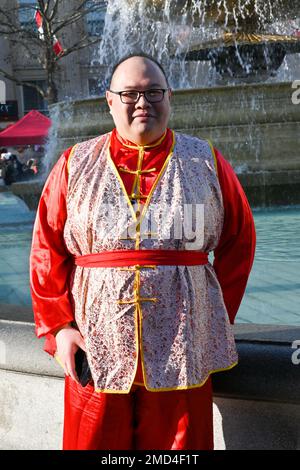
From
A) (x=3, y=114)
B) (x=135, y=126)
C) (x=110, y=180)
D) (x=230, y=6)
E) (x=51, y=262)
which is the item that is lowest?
(x=3, y=114)

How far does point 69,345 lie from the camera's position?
7.70 ft

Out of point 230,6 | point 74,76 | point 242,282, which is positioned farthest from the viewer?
point 74,76

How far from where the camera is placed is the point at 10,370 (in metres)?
2.99

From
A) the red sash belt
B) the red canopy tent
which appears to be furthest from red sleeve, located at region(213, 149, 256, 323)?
the red canopy tent

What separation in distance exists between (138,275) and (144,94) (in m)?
0.51

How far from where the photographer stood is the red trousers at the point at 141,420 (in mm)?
2303

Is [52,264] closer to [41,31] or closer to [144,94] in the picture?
[144,94]

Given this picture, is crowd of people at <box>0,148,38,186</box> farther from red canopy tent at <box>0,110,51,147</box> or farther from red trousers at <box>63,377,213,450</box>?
red trousers at <box>63,377,213,450</box>

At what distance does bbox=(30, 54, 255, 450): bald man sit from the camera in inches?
90.0

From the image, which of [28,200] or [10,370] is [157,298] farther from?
[28,200]

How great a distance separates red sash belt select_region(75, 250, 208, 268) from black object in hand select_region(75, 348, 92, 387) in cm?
26

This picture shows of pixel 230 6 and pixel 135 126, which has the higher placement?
pixel 230 6

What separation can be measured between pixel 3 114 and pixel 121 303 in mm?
35556
